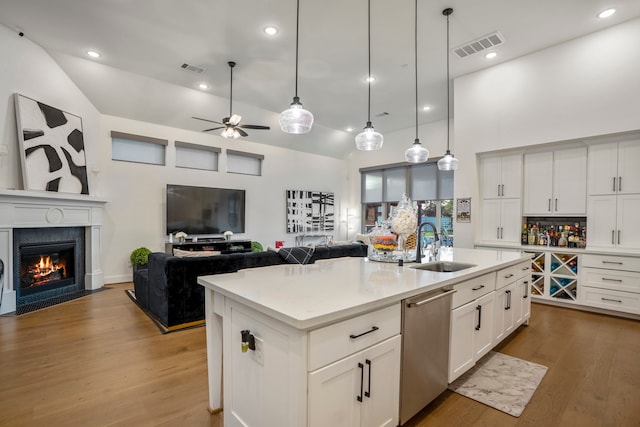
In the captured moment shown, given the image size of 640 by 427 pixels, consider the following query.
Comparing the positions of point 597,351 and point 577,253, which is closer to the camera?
point 597,351

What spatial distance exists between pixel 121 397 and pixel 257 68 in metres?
4.49

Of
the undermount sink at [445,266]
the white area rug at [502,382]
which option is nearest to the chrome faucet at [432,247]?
the undermount sink at [445,266]

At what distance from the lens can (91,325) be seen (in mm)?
3279

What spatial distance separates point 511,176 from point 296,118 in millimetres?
4021

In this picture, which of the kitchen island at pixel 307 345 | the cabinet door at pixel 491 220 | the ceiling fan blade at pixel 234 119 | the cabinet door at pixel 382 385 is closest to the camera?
the kitchen island at pixel 307 345

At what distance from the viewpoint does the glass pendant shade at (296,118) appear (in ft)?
7.91

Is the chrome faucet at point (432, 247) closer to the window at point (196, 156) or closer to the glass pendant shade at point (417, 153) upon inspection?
the glass pendant shade at point (417, 153)

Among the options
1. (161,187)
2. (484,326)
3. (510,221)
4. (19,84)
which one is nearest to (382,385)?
(484,326)

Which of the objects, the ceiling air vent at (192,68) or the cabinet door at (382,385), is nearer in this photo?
the cabinet door at (382,385)

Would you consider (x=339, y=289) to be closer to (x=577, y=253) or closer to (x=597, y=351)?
(x=597, y=351)

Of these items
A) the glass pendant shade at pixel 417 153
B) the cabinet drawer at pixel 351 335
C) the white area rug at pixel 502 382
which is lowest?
the white area rug at pixel 502 382

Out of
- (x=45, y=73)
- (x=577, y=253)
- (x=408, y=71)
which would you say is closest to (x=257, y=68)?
(x=408, y=71)

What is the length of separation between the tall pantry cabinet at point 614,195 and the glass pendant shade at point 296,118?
4121mm

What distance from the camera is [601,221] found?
3959mm
